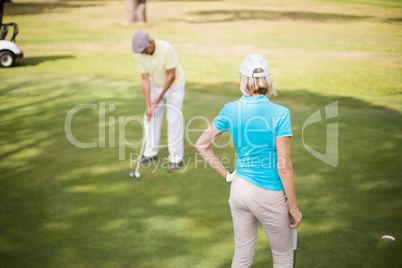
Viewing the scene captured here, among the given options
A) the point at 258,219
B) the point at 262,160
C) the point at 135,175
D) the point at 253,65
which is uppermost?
the point at 253,65

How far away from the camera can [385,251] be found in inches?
165

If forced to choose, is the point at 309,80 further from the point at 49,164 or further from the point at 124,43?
the point at 124,43

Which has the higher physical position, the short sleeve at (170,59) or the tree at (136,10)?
the tree at (136,10)

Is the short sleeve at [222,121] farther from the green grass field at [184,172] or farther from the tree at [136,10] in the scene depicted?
the tree at [136,10]

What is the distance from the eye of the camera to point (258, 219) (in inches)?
121

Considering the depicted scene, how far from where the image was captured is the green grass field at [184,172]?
4371mm

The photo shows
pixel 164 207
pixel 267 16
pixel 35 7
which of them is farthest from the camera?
pixel 35 7

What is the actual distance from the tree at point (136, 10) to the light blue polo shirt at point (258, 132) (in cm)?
2470

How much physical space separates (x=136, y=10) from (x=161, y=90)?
21480mm

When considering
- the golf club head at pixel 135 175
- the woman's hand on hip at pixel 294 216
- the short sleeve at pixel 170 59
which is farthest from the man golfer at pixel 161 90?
the woman's hand on hip at pixel 294 216

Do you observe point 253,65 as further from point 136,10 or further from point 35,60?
point 136,10

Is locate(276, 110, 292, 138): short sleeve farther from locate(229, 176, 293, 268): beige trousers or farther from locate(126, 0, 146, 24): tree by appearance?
locate(126, 0, 146, 24): tree

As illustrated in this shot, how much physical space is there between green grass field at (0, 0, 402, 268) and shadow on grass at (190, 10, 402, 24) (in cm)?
959

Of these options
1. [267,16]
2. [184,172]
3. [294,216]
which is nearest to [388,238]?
[294,216]
